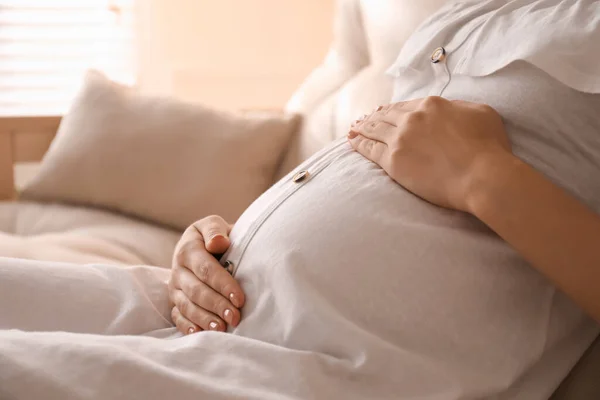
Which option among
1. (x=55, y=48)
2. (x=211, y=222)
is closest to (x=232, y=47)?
(x=55, y=48)

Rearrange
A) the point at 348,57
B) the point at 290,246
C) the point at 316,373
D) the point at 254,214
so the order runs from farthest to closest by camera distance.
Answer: the point at 348,57, the point at 254,214, the point at 290,246, the point at 316,373

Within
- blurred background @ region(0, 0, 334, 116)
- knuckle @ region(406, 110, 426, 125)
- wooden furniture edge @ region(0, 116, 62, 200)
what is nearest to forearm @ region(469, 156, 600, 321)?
knuckle @ region(406, 110, 426, 125)

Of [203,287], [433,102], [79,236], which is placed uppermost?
[433,102]

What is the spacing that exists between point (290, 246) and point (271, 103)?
6.86ft

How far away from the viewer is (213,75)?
2732 millimetres

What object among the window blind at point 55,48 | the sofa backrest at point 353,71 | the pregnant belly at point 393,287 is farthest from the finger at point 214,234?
the window blind at point 55,48

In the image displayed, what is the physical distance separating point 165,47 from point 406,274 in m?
2.18

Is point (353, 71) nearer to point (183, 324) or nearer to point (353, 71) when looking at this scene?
point (353, 71)

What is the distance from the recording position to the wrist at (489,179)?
0.70 metres

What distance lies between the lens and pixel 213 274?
0.82 m

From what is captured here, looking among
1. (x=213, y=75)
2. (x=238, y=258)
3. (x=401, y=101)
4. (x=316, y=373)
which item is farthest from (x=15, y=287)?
(x=213, y=75)

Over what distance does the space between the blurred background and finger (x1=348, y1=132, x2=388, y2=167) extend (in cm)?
187

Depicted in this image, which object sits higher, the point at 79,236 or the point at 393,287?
the point at 393,287

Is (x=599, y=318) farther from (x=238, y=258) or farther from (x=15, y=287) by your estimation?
(x=15, y=287)
